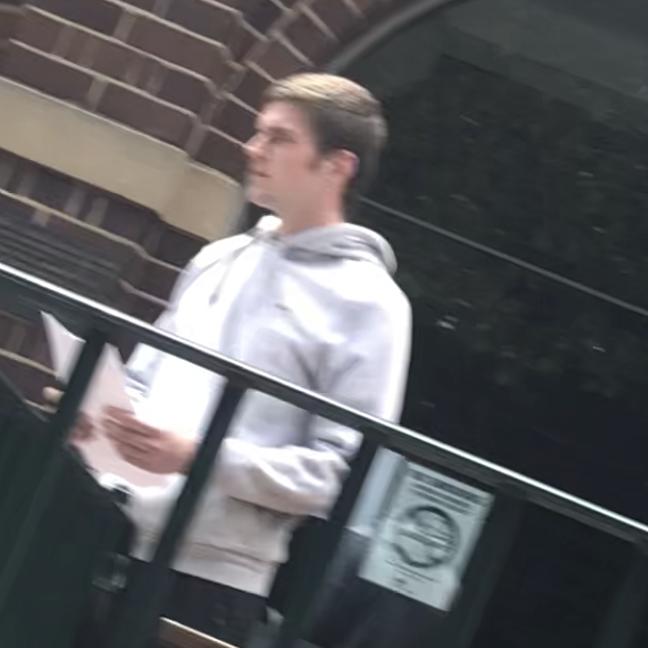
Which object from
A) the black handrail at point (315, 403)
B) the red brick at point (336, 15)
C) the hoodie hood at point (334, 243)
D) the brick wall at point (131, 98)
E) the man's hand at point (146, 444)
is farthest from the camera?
the red brick at point (336, 15)

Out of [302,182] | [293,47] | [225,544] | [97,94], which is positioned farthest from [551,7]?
[225,544]

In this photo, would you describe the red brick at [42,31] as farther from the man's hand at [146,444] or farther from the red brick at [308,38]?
the man's hand at [146,444]

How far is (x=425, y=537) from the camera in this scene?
263cm

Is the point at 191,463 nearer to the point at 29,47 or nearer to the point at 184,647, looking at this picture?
the point at 184,647

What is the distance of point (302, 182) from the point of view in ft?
9.96

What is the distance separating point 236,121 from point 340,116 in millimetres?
1815

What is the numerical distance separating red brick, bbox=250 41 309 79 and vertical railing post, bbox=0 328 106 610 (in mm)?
2301

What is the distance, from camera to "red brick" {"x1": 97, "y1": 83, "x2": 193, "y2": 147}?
15.5 ft

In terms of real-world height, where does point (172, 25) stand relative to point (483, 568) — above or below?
above

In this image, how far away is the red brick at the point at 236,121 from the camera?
4820 mm

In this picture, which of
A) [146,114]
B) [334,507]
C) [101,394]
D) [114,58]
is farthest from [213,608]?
[114,58]

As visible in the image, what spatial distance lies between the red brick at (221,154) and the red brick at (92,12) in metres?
0.40

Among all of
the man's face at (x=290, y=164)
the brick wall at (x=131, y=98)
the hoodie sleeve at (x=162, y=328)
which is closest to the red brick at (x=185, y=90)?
the brick wall at (x=131, y=98)

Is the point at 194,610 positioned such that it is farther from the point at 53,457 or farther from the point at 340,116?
the point at 340,116
